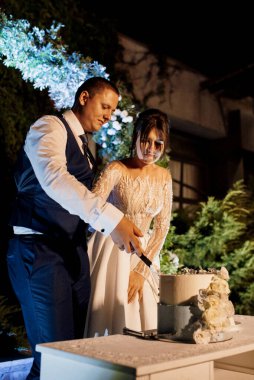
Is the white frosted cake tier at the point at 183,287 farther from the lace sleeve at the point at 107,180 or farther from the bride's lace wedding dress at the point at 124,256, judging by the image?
the lace sleeve at the point at 107,180

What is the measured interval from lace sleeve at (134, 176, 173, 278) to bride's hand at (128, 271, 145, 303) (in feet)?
0.11

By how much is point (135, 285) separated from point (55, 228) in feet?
2.41

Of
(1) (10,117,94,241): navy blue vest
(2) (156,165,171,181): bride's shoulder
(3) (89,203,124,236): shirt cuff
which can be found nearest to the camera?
(3) (89,203,124,236): shirt cuff

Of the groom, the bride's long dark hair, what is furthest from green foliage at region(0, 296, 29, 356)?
the bride's long dark hair

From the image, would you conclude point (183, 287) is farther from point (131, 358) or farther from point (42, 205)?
point (42, 205)

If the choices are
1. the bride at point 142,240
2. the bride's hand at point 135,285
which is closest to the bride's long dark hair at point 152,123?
the bride at point 142,240

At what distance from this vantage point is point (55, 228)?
2197mm

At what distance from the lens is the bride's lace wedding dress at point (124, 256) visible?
8.35 feet

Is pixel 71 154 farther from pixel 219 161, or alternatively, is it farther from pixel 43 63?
pixel 219 161

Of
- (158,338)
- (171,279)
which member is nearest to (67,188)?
(171,279)

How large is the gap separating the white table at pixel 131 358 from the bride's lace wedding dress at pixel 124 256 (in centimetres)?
87

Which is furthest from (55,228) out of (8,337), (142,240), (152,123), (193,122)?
(193,122)

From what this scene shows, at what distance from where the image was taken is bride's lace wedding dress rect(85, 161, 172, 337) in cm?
254

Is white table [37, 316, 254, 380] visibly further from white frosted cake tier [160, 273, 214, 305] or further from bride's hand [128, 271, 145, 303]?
bride's hand [128, 271, 145, 303]
